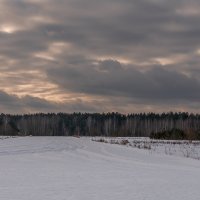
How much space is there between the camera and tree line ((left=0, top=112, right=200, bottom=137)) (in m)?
153

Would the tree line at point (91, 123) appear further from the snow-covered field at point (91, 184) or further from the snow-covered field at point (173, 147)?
the snow-covered field at point (91, 184)

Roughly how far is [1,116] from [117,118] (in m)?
49.0

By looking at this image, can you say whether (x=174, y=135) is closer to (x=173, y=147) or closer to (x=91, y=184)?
(x=173, y=147)

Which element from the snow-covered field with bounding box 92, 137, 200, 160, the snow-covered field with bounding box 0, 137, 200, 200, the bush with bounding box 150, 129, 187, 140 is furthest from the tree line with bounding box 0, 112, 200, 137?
the snow-covered field with bounding box 0, 137, 200, 200

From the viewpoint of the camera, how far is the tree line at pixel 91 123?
153375 mm

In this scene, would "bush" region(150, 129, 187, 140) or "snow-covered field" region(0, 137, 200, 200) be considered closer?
"snow-covered field" region(0, 137, 200, 200)

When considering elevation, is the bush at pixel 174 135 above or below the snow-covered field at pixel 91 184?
above

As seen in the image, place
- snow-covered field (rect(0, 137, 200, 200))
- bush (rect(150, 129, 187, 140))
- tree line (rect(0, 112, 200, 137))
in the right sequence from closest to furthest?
snow-covered field (rect(0, 137, 200, 200)) → bush (rect(150, 129, 187, 140)) → tree line (rect(0, 112, 200, 137))

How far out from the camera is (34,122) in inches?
6836

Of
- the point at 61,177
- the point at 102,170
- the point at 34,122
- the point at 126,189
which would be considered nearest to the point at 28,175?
the point at 61,177

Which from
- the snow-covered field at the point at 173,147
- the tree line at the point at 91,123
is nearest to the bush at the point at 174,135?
the snow-covered field at the point at 173,147

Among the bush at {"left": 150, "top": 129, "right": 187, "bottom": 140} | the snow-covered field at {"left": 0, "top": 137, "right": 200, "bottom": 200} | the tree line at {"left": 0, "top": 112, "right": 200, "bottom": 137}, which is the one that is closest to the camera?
the snow-covered field at {"left": 0, "top": 137, "right": 200, "bottom": 200}

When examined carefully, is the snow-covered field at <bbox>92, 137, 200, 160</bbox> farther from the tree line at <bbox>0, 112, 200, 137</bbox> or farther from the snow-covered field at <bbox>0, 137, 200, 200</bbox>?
the tree line at <bbox>0, 112, 200, 137</bbox>

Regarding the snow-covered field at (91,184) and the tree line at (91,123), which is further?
the tree line at (91,123)
